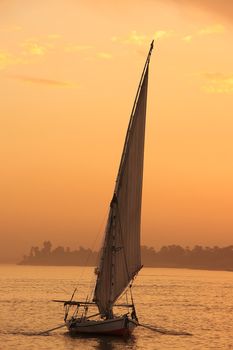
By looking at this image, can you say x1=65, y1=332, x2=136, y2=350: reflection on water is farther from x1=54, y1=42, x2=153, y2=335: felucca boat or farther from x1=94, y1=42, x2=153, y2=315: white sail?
x1=94, y1=42, x2=153, y2=315: white sail

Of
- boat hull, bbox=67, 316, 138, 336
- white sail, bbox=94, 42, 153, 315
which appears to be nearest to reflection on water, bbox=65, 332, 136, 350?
boat hull, bbox=67, 316, 138, 336

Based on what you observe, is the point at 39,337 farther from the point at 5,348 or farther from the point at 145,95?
the point at 145,95

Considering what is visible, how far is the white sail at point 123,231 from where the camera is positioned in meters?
62.5

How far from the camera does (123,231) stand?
2499 inches

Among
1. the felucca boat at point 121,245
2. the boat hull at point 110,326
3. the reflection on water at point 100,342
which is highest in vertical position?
the felucca boat at point 121,245

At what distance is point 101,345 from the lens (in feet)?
215

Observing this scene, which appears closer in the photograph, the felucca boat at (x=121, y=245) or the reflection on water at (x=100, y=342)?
the felucca boat at (x=121, y=245)

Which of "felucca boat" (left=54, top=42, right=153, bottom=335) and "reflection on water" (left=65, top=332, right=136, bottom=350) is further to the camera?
"reflection on water" (left=65, top=332, right=136, bottom=350)

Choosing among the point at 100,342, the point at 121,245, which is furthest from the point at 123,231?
the point at 100,342

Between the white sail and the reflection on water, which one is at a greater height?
the white sail

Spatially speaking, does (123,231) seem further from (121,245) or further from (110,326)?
(110,326)

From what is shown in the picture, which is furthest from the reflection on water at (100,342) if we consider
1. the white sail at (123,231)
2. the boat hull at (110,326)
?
the white sail at (123,231)

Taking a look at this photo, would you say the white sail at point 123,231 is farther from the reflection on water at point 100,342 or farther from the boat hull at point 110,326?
the reflection on water at point 100,342

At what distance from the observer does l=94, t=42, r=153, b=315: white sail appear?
62469 millimetres
